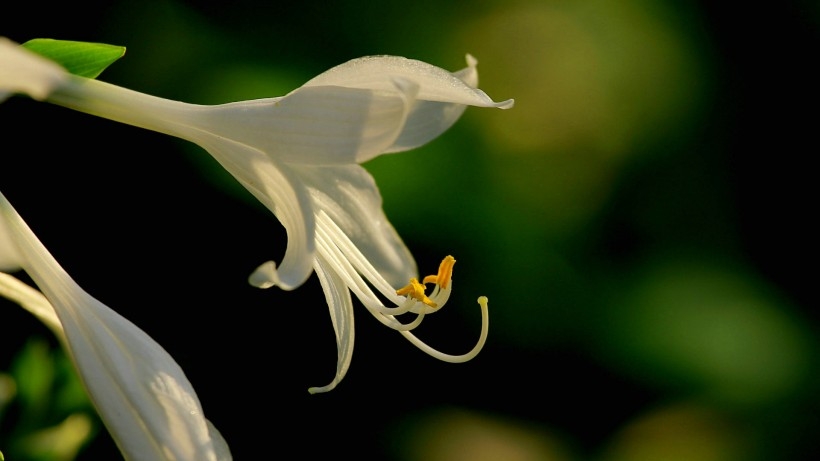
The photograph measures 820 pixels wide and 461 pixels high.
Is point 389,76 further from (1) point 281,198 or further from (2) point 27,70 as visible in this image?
(2) point 27,70

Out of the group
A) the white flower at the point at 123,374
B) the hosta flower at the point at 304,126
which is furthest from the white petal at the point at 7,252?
the hosta flower at the point at 304,126

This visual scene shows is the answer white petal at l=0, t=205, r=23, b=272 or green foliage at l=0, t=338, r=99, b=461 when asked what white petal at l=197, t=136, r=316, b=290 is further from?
green foliage at l=0, t=338, r=99, b=461

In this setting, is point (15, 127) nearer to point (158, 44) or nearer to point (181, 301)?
point (158, 44)

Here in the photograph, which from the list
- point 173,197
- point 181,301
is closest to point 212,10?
point 173,197

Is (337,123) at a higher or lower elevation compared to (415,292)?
higher

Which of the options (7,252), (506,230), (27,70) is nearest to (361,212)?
(7,252)

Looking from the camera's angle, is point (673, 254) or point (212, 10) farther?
point (673, 254)
